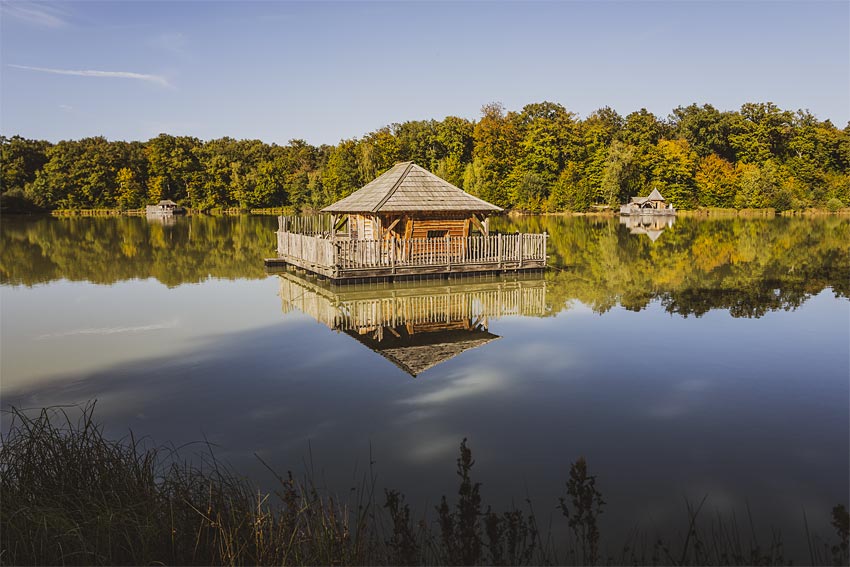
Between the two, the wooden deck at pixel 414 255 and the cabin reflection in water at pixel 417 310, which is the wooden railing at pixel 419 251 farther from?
the cabin reflection in water at pixel 417 310

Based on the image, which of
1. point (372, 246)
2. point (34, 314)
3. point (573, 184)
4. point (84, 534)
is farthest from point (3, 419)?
point (573, 184)

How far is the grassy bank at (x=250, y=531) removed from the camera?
4648 millimetres

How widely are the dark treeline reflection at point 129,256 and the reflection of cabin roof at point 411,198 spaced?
5421 millimetres

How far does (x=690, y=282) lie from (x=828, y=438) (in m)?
15.0

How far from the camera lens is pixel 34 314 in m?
17.0

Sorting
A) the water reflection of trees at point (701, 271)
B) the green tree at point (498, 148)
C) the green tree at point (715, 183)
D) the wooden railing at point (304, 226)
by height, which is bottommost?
the water reflection of trees at point (701, 271)

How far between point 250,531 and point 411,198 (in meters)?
21.2

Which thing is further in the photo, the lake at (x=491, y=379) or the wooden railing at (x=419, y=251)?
the wooden railing at (x=419, y=251)

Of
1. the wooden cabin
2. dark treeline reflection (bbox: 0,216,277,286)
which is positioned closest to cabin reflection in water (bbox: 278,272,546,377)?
the wooden cabin

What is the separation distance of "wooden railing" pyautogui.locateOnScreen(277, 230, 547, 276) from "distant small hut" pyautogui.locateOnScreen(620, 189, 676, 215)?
5546cm

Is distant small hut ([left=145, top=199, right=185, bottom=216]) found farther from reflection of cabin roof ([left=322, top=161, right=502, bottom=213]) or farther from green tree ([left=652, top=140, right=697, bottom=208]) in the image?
reflection of cabin roof ([left=322, top=161, right=502, bottom=213])

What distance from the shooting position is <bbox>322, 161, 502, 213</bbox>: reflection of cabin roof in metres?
24.8

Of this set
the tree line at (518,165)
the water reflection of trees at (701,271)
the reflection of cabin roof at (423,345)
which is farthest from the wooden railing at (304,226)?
the tree line at (518,165)

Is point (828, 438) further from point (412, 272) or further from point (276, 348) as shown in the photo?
point (412, 272)
